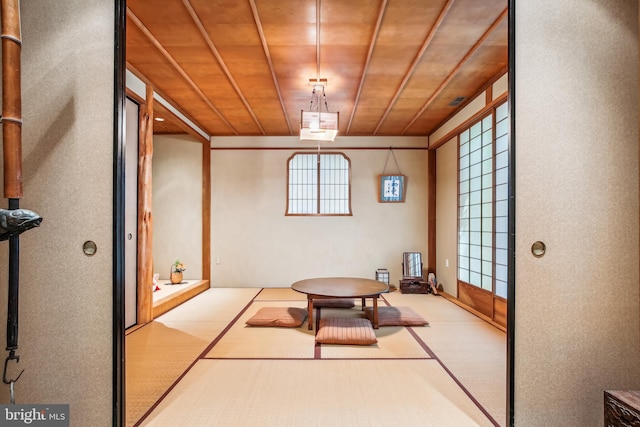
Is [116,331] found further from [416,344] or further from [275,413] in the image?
[416,344]

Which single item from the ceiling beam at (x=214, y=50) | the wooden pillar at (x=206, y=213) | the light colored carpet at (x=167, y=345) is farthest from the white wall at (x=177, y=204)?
the ceiling beam at (x=214, y=50)

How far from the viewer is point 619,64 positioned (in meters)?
1.66

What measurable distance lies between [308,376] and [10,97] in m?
2.39

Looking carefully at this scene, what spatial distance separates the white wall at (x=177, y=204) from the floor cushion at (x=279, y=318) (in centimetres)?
285

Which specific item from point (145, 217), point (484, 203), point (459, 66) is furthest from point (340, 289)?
point (459, 66)

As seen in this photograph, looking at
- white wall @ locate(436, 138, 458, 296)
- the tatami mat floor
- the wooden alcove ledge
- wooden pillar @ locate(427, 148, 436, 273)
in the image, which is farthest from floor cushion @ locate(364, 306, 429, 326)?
the wooden alcove ledge

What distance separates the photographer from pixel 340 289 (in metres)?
3.94

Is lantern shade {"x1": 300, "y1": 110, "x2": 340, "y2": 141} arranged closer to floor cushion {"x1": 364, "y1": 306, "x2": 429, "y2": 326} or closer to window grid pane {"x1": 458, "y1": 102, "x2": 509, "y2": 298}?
window grid pane {"x1": 458, "y1": 102, "x2": 509, "y2": 298}

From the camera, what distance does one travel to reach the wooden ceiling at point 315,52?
2664mm

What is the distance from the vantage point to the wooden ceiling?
266 centimetres

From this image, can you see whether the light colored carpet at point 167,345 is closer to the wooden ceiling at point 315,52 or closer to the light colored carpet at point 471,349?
the light colored carpet at point 471,349

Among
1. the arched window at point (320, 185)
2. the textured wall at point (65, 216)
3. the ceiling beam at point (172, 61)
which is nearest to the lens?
the textured wall at point (65, 216)

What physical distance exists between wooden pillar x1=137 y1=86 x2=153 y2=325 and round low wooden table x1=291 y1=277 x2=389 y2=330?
5.66ft

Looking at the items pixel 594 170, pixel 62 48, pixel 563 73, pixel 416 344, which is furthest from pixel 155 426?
pixel 563 73
